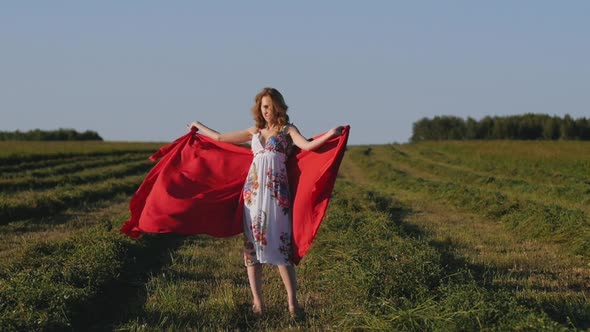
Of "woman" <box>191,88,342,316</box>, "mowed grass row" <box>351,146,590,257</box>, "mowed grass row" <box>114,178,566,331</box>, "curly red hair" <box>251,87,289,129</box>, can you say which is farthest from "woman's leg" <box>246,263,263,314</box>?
"mowed grass row" <box>351,146,590,257</box>

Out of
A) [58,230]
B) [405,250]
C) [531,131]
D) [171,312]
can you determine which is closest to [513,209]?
[405,250]

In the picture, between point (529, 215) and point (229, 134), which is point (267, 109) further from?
point (529, 215)

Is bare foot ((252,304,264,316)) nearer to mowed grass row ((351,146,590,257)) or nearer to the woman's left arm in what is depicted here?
the woman's left arm

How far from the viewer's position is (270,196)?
7387mm

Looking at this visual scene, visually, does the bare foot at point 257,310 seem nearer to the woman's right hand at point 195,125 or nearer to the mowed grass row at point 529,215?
the woman's right hand at point 195,125

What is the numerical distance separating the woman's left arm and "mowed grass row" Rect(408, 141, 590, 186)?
20338mm

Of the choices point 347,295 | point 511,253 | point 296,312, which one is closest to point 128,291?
point 296,312

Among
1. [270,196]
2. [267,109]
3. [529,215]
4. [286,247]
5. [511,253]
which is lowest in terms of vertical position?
[511,253]

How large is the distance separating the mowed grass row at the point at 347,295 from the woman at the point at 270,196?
15.5 inches

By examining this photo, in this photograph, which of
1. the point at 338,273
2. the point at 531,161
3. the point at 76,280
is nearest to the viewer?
the point at 338,273

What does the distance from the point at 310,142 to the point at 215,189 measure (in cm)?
114

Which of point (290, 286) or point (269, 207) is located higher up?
point (269, 207)

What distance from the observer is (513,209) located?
51.6 ft

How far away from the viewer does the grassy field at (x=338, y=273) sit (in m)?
6.30
